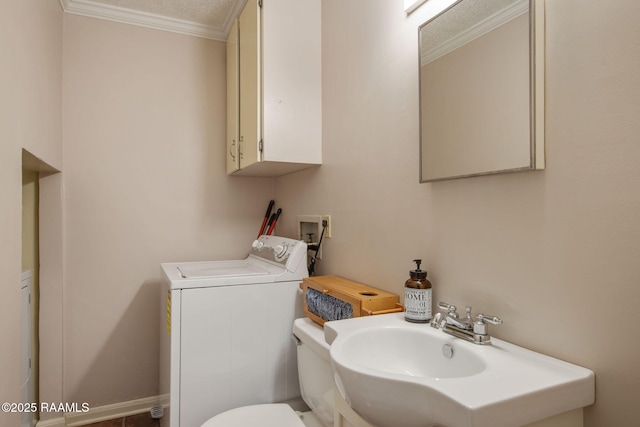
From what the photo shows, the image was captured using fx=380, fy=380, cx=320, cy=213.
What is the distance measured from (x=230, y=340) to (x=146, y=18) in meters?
1.98

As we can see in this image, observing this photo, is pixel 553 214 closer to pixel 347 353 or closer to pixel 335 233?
pixel 347 353

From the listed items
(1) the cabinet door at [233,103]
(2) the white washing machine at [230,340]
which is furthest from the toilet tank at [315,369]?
(1) the cabinet door at [233,103]

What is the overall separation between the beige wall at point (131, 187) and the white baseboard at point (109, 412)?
0.04 meters

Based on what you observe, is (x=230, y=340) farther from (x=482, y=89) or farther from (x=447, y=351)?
(x=482, y=89)

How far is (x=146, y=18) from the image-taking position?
2309 mm

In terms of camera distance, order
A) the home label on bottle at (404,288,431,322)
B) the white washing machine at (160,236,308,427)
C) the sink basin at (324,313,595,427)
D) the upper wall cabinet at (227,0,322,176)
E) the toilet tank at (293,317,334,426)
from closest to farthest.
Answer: the sink basin at (324,313,595,427) < the home label on bottle at (404,288,431,322) < the toilet tank at (293,317,334,426) < the white washing machine at (160,236,308,427) < the upper wall cabinet at (227,0,322,176)

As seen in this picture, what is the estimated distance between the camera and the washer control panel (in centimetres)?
182

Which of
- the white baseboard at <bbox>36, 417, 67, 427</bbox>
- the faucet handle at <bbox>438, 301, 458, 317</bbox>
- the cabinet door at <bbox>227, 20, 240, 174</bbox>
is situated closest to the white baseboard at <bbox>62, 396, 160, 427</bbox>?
the white baseboard at <bbox>36, 417, 67, 427</bbox>

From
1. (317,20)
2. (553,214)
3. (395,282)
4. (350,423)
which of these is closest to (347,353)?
(350,423)

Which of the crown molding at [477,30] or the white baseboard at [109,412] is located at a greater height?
the crown molding at [477,30]

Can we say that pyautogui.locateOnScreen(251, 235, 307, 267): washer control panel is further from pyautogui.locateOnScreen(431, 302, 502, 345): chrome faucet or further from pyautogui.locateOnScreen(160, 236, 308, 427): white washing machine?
pyautogui.locateOnScreen(431, 302, 502, 345): chrome faucet

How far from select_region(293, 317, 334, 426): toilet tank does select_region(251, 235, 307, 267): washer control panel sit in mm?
383

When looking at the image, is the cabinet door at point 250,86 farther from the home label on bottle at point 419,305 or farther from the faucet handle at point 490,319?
the faucet handle at point 490,319

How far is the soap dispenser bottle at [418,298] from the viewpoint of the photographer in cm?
113
